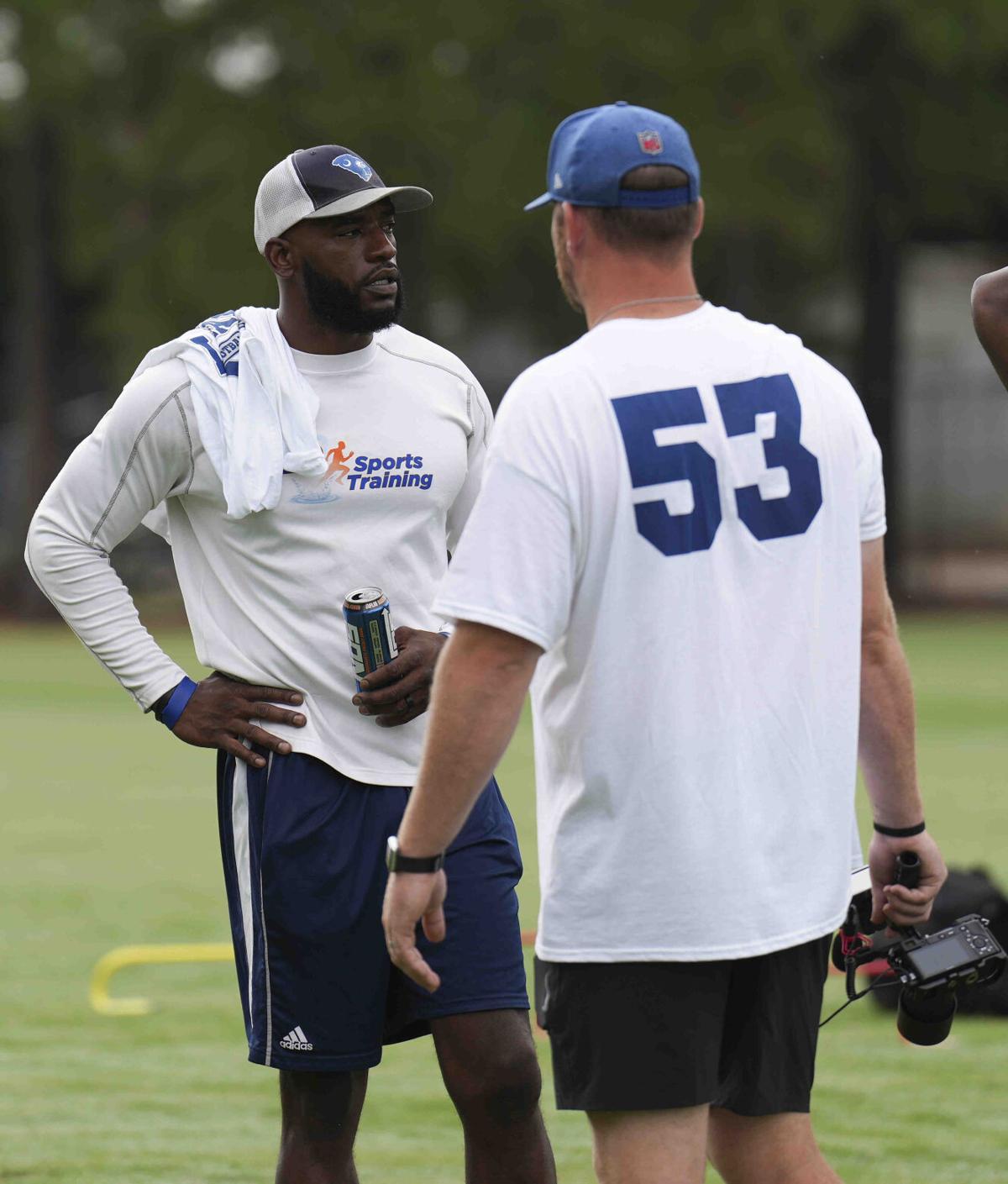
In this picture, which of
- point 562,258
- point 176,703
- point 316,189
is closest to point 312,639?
point 176,703

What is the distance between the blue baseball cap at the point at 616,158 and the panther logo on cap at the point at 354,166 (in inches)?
43.5

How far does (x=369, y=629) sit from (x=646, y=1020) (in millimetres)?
1182

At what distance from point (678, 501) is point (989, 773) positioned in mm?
11625

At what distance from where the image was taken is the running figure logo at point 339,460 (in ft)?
A: 14.3

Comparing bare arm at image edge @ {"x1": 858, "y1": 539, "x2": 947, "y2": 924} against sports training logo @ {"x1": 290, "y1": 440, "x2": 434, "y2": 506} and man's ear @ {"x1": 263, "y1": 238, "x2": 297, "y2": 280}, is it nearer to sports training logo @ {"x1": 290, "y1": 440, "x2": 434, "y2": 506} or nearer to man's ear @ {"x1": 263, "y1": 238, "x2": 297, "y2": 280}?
sports training logo @ {"x1": 290, "y1": 440, "x2": 434, "y2": 506}

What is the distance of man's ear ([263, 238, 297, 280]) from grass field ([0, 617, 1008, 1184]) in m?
2.57

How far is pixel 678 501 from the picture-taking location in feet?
10.9

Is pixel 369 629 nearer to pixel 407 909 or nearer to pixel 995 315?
pixel 407 909

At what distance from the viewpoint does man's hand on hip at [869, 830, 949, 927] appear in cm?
381

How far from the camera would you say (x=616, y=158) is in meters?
3.39

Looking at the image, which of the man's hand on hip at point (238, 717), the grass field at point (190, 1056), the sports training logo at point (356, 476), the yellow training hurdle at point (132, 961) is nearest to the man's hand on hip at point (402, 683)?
the man's hand on hip at point (238, 717)

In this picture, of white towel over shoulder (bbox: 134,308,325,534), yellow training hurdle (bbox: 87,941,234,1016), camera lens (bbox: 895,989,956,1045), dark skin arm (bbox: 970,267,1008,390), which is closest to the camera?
camera lens (bbox: 895,989,956,1045)

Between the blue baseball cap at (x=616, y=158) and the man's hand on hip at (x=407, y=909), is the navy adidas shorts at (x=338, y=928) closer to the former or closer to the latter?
the man's hand on hip at (x=407, y=909)

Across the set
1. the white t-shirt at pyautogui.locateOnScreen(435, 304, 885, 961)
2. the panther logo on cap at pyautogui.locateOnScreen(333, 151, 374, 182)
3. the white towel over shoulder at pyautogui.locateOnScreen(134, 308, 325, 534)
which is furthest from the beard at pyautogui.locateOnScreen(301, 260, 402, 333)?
the white t-shirt at pyautogui.locateOnScreen(435, 304, 885, 961)
